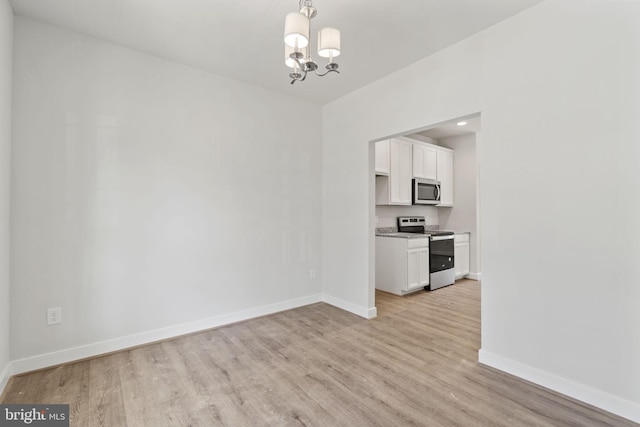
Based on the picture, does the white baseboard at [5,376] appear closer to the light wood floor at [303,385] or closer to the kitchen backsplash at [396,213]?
the light wood floor at [303,385]

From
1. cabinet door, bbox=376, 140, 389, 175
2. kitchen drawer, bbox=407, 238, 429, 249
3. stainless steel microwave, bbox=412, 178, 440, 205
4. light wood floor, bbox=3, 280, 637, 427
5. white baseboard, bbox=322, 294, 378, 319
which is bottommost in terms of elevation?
light wood floor, bbox=3, 280, 637, 427

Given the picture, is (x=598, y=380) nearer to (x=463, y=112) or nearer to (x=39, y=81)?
(x=463, y=112)

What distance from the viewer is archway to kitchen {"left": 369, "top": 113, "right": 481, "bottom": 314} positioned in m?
4.75

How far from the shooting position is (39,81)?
Answer: 2.32 m

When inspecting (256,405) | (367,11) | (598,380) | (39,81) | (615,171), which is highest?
(367,11)

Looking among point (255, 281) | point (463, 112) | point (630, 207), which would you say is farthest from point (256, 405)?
point (463, 112)

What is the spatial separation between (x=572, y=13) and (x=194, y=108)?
316 centimetres

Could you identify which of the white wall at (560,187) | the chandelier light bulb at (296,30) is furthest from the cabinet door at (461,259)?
the chandelier light bulb at (296,30)

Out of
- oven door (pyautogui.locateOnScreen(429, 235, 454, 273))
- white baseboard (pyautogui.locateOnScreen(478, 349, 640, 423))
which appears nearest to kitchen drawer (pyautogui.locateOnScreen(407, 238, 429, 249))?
oven door (pyautogui.locateOnScreen(429, 235, 454, 273))

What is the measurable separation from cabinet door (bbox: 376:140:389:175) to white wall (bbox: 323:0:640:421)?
1.75 metres

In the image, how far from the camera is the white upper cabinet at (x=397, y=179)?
466cm

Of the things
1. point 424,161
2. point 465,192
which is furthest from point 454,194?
point 424,161

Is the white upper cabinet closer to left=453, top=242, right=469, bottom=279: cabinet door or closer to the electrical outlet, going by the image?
left=453, top=242, right=469, bottom=279: cabinet door

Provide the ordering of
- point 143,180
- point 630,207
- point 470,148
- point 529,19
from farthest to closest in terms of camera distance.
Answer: point 470,148 → point 143,180 → point 529,19 → point 630,207
